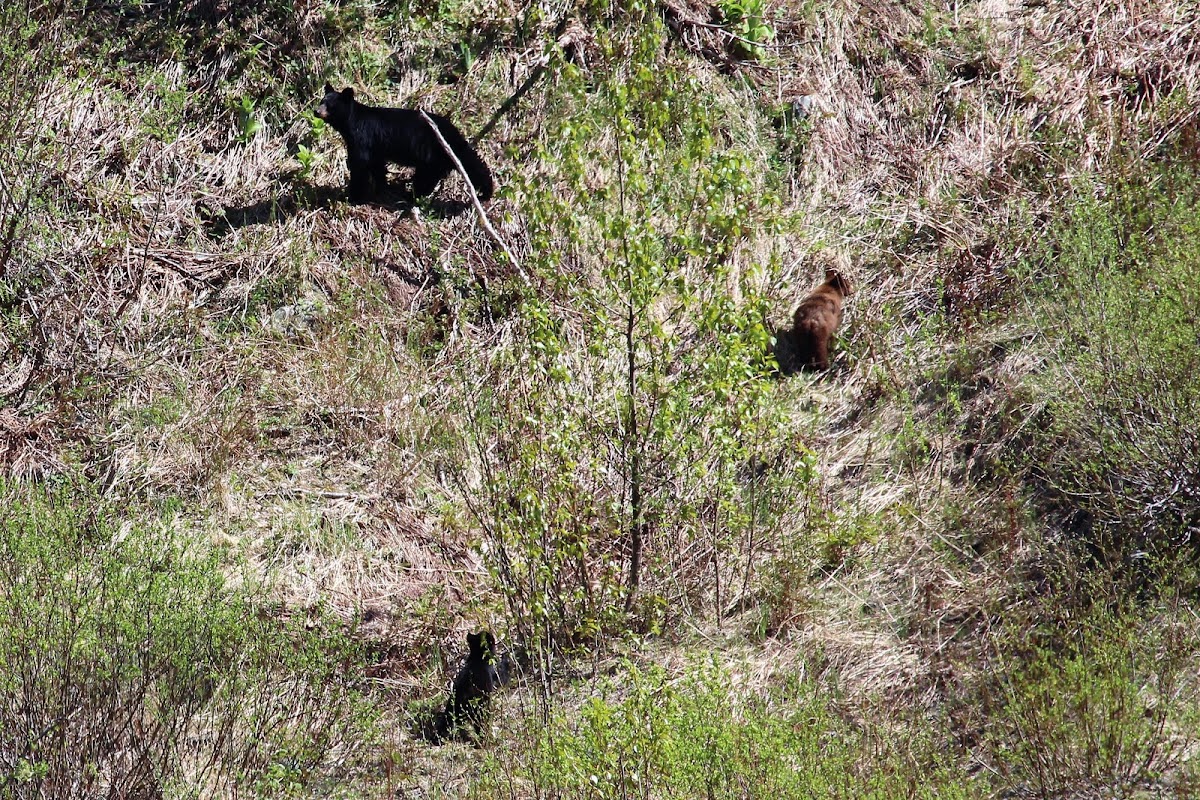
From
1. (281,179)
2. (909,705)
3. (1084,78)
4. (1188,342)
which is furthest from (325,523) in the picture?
(1084,78)

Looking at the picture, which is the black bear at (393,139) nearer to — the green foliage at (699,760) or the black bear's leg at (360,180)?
the black bear's leg at (360,180)

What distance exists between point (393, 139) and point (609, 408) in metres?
3.21

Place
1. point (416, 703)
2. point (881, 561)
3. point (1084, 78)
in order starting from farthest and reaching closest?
1. point (1084, 78)
2. point (881, 561)
3. point (416, 703)

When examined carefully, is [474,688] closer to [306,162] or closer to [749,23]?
[306,162]

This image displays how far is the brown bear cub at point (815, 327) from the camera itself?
319 inches

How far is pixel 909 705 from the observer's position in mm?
6223

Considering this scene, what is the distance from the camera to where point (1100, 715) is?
507 centimetres

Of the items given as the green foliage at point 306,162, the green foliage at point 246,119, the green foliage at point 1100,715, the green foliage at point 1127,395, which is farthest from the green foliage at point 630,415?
the green foliage at point 246,119

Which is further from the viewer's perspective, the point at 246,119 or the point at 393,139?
the point at 246,119

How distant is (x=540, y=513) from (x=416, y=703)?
4.60 ft

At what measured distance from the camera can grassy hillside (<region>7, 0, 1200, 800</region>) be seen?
557 cm

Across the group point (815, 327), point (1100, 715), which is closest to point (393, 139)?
point (815, 327)

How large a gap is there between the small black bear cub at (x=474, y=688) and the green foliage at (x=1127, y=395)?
329cm

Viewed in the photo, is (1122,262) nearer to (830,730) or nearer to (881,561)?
(881,561)
